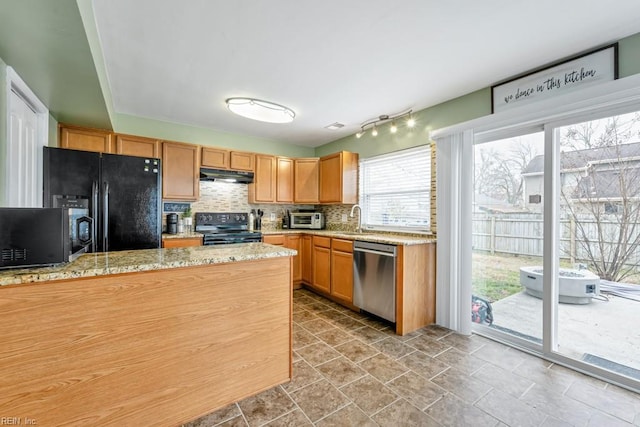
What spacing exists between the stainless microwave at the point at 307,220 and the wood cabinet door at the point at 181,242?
66.6 inches

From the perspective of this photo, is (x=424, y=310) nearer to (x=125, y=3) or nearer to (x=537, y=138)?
(x=537, y=138)

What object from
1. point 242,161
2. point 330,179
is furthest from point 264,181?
point 330,179

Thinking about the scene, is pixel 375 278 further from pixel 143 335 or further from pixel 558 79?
pixel 558 79

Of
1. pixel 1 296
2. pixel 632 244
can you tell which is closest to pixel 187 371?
pixel 1 296

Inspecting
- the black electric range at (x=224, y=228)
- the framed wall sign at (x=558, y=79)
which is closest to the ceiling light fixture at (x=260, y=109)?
the black electric range at (x=224, y=228)

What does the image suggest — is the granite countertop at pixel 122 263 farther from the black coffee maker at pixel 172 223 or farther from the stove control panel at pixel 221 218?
the stove control panel at pixel 221 218

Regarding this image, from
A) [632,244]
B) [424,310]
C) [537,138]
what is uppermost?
[537,138]

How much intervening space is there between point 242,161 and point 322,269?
2101 millimetres

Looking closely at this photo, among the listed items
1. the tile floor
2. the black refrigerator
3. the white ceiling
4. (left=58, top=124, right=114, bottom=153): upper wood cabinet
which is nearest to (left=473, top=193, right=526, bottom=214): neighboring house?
the white ceiling

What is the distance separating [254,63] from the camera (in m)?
2.31

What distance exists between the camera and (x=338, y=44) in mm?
2029

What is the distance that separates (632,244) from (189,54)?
3.77m

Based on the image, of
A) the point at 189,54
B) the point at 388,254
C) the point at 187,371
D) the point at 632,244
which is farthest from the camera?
the point at 388,254

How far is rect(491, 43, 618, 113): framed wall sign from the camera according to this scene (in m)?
1.98
